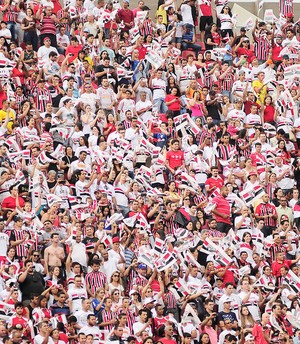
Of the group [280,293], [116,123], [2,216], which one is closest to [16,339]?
[2,216]

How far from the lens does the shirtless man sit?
86.7 feet

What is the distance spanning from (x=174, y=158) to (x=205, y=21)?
19.9 ft

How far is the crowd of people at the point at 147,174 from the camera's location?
26.2 m

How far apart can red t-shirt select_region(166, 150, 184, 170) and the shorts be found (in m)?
5.83

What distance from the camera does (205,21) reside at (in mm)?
35188

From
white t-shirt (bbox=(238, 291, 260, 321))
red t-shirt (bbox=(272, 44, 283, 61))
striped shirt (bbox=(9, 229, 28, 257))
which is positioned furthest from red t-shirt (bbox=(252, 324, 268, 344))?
red t-shirt (bbox=(272, 44, 283, 61))

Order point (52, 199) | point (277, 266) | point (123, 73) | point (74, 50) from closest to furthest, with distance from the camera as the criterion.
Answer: point (52, 199) → point (277, 266) → point (123, 73) → point (74, 50)

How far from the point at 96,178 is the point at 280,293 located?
383 cm

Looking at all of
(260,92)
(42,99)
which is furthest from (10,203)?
(260,92)

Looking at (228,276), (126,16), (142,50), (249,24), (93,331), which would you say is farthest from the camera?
(249,24)

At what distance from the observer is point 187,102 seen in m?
31.7

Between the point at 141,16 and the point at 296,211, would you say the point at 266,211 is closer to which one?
the point at 296,211

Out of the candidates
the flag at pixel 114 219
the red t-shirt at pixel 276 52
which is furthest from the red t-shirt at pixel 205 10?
the flag at pixel 114 219

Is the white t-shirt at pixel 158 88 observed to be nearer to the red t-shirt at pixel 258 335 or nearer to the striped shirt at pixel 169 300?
the striped shirt at pixel 169 300
